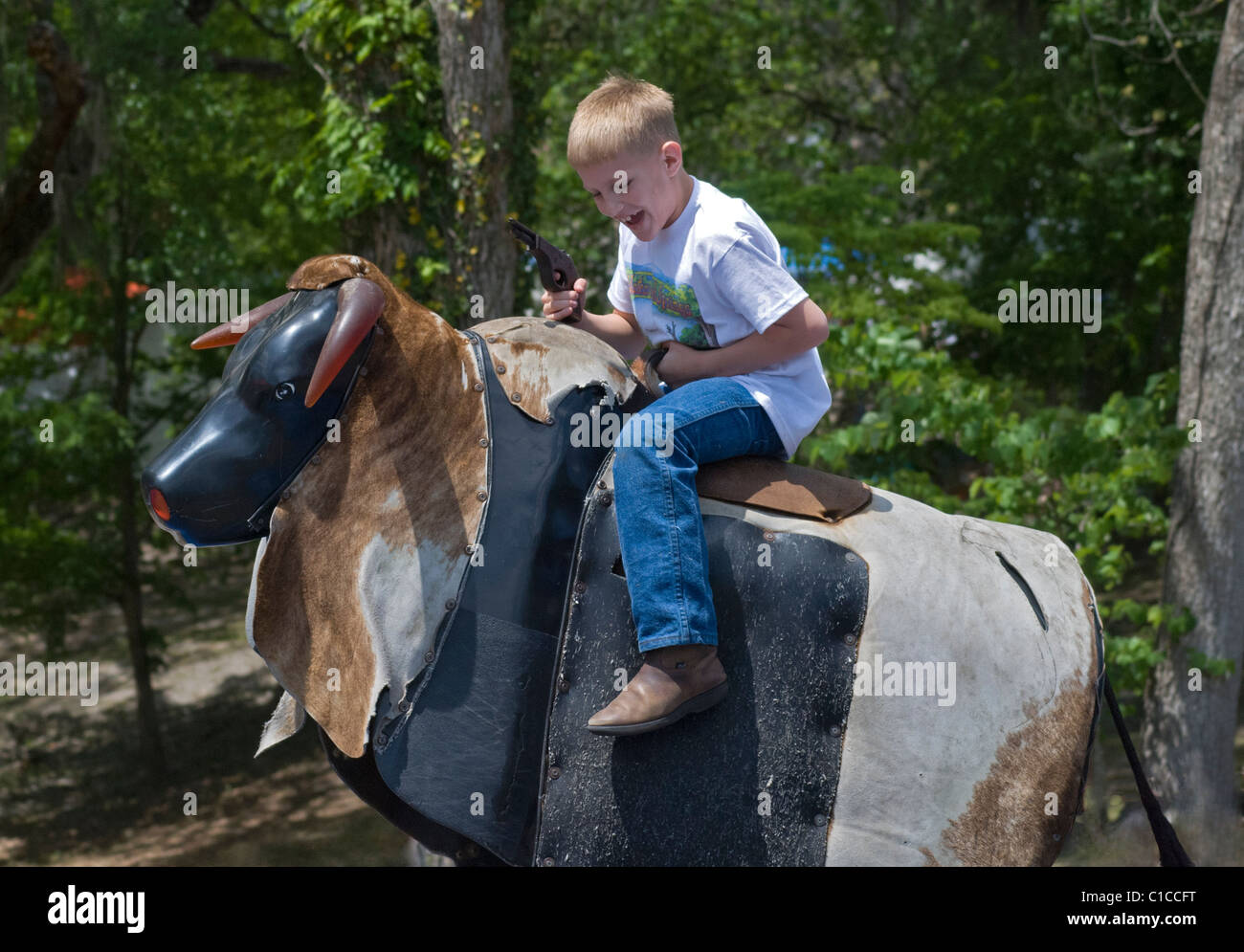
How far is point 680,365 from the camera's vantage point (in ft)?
9.07

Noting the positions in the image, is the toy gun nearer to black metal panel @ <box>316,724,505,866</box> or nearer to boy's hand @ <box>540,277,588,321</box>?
boy's hand @ <box>540,277,588,321</box>

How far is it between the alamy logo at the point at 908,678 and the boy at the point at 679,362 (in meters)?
0.32

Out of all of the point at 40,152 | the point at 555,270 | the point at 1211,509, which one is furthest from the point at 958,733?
the point at 40,152

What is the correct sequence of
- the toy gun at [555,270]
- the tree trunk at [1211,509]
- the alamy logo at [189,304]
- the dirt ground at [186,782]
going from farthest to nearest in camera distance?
the dirt ground at [186,782] → the tree trunk at [1211,509] → the alamy logo at [189,304] → the toy gun at [555,270]

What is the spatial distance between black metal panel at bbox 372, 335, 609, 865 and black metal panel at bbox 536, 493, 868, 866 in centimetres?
8

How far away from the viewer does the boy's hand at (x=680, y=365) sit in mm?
2742

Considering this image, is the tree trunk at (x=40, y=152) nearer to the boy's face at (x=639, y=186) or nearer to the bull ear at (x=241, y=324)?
the bull ear at (x=241, y=324)

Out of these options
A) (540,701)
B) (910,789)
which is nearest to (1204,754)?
(910,789)

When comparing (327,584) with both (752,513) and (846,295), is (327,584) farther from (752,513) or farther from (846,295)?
(846,295)

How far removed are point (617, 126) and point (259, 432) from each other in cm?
104

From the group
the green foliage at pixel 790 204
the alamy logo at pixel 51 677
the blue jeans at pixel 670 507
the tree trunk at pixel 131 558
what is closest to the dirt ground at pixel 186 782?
the alamy logo at pixel 51 677

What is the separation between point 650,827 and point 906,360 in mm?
3995
